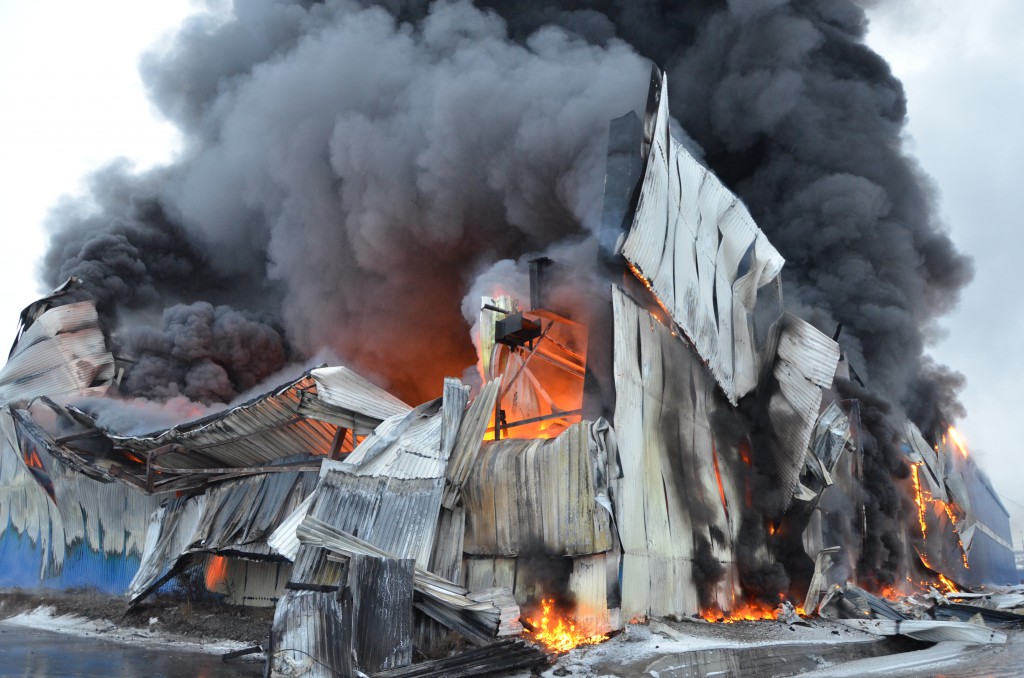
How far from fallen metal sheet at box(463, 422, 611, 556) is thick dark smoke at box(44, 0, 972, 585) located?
27.5ft

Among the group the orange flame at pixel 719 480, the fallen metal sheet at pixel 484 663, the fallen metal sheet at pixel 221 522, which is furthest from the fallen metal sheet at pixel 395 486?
the orange flame at pixel 719 480

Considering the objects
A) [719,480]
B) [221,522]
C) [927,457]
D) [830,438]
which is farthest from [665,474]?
[927,457]

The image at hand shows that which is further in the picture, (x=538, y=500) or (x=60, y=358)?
(x=60, y=358)

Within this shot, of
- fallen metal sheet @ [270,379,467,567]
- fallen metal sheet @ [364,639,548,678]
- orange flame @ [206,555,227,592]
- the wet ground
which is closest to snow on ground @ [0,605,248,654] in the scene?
the wet ground

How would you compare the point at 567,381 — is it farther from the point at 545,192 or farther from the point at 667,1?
the point at 667,1

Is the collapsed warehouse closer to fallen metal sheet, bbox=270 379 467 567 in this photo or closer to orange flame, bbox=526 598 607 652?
fallen metal sheet, bbox=270 379 467 567

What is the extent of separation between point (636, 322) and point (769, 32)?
17141mm

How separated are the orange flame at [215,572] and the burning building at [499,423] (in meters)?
0.13

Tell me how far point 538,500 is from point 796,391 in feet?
25.2

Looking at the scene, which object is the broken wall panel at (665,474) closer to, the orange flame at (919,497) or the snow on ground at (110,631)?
the snow on ground at (110,631)

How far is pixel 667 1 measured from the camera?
27.9 meters

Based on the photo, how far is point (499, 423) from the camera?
15.2 m

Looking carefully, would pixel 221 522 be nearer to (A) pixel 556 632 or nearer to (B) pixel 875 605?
(A) pixel 556 632

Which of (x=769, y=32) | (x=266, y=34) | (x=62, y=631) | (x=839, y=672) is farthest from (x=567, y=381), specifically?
(x=266, y=34)
